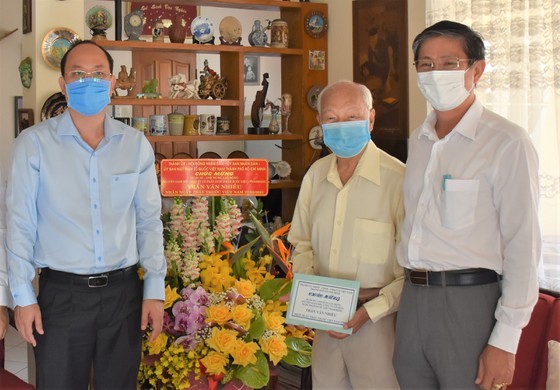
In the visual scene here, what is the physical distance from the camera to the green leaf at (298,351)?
8.07ft

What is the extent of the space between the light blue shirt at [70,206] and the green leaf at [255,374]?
36 centimetres

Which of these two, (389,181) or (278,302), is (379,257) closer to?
(389,181)

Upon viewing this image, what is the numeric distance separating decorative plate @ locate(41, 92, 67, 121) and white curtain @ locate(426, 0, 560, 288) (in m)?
2.39

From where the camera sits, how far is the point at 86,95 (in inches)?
87.1

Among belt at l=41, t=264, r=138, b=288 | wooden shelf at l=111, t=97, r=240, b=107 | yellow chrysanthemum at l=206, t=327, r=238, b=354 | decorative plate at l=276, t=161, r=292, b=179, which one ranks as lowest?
yellow chrysanthemum at l=206, t=327, r=238, b=354

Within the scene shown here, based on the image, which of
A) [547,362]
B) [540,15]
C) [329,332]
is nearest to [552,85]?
[540,15]

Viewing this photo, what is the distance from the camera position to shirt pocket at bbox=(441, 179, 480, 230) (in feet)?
5.95

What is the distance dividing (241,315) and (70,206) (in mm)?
643

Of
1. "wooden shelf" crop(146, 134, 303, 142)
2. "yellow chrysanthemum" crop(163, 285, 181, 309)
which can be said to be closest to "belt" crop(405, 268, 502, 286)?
"yellow chrysanthemum" crop(163, 285, 181, 309)

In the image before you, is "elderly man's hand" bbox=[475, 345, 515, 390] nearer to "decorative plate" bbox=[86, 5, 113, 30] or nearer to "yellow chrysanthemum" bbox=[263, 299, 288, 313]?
"yellow chrysanthemum" bbox=[263, 299, 288, 313]

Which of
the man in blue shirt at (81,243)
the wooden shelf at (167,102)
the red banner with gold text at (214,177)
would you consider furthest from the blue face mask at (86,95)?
the wooden shelf at (167,102)

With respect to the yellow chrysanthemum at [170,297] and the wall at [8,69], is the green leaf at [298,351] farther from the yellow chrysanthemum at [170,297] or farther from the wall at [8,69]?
the wall at [8,69]

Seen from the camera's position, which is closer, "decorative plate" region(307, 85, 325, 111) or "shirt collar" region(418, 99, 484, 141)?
"shirt collar" region(418, 99, 484, 141)

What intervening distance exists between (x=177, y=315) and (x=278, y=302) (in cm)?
36
